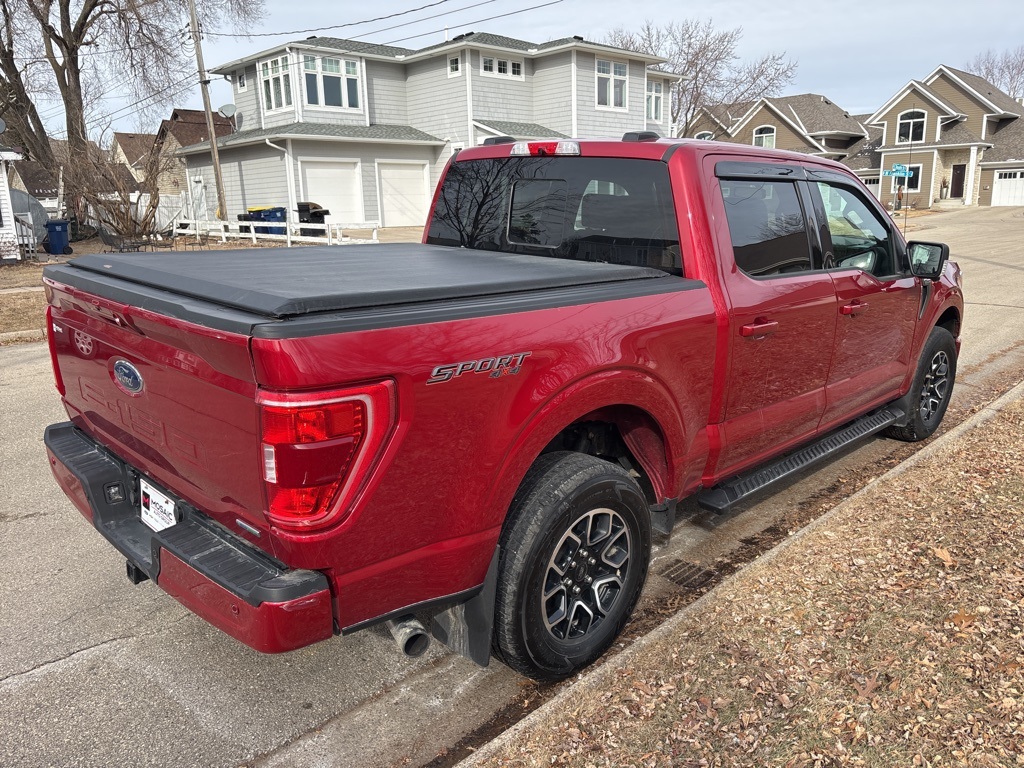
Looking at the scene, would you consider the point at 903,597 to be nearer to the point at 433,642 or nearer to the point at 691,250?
the point at 691,250

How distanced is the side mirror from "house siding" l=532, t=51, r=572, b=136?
1025 inches

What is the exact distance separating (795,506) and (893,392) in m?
1.07

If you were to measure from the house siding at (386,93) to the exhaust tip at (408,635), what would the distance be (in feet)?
100

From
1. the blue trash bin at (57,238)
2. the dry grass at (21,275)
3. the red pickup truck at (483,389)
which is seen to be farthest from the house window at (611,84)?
the red pickup truck at (483,389)

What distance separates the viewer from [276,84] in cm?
2975

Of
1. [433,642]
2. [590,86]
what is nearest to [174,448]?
[433,642]

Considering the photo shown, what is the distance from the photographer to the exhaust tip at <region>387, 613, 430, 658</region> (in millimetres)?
2482

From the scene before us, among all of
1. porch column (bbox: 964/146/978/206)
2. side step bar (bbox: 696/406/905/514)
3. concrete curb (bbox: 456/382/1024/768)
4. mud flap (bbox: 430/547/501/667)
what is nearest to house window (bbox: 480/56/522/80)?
side step bar (bbox: 696/406/905/514)

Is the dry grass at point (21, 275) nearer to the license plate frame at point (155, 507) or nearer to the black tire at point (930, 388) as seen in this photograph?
the license plate frame at point (155, 507)

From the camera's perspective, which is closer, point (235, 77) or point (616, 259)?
point (616, 259)

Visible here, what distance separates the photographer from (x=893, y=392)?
16.3ft

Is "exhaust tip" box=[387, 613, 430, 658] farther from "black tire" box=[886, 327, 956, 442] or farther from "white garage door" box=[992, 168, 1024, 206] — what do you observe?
"white garage door" box=[992, 168, 1024, 206]

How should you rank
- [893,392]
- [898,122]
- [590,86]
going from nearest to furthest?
[893,392] < [590,86] < [898,122]

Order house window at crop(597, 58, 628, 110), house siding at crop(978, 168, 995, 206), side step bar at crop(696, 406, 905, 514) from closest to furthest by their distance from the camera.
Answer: side step bar at crop(696, 406, 905, 514), house window at crop(597, 58, 628, 110), house siding at crop(978, 168, 995, 206)
